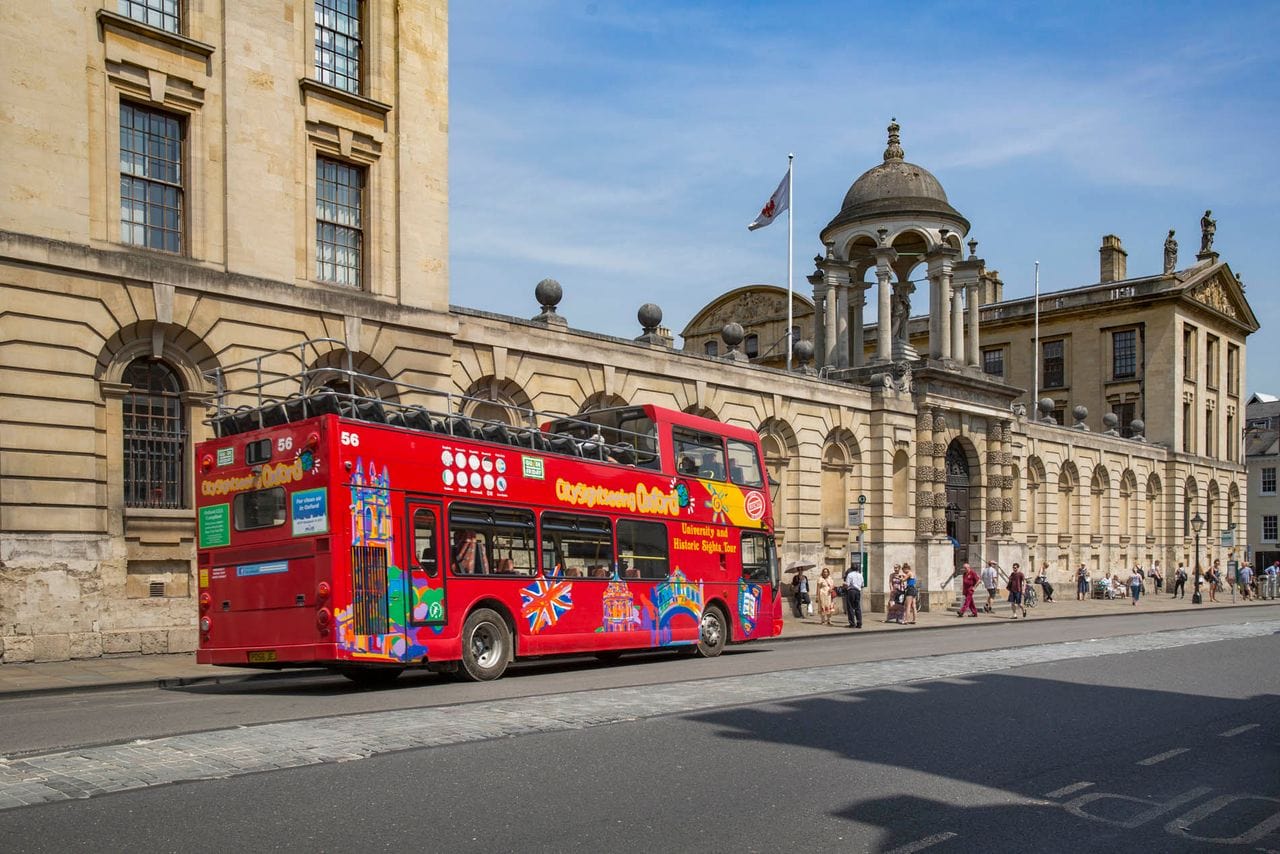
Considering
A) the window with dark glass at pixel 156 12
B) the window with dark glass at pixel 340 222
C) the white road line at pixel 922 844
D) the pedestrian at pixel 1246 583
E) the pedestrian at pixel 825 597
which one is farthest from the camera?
the pedestrian at pixel 1246 583

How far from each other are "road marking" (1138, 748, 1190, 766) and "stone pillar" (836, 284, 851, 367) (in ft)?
104

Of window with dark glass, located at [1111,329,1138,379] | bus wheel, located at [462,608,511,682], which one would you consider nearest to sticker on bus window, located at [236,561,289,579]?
bus wheel, located at [462,608,511,682]

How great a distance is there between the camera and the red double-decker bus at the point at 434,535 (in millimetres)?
14898

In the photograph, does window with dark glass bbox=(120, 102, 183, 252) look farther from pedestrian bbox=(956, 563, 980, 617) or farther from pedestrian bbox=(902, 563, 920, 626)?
pedestrian bbox=(956, 563, 980, 617)

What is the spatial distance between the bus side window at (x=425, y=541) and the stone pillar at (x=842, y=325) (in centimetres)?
2789

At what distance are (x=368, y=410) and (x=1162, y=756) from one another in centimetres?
1006

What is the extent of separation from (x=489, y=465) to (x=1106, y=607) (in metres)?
34.8

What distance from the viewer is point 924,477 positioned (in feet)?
130

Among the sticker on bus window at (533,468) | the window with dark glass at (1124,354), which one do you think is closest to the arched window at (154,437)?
the sticker on bus window at (533,468)

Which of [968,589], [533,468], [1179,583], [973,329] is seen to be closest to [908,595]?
[968,589]

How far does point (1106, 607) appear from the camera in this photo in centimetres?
4538

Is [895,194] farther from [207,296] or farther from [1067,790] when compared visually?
[1067,790]

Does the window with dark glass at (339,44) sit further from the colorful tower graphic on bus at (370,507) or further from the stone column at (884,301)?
the stone column at (884,301)

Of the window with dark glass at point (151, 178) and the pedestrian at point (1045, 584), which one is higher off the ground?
the window with dark glass at point (151, 178)
